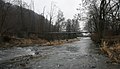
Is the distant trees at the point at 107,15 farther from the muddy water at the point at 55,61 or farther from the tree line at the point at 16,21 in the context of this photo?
the muddy water at the point at 55,61

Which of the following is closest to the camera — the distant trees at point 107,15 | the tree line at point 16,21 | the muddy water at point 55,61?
the muddy water at point 55,61

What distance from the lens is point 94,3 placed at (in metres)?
46.6

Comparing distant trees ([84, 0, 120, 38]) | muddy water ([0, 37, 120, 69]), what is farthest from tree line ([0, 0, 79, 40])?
muddy water ([0, 37, 120, 69])

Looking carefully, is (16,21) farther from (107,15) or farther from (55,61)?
(55,61)

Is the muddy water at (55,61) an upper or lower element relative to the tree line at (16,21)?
lower

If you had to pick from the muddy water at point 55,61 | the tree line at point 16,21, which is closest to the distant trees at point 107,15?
the tree line at point 16,21

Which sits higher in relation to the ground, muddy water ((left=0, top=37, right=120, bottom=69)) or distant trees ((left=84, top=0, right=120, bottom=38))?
distant trees ((left=84, top=0, right=120, bottom=38))

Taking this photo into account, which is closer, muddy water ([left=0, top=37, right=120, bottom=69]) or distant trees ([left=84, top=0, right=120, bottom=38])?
muddy water ([left=0, top=37, right=120, bottom=69])

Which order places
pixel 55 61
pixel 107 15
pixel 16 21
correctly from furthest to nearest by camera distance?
pixel 16 21
pixel 107 15
pixel 55 61

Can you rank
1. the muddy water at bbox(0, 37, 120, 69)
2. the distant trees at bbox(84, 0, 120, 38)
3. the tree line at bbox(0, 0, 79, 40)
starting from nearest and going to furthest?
the muddy water at bbox(0, 37, 120, 69) → the distant trees at bbox(84, 0, 120, 38) → the tree line at bbox(0, 0, 79, 40)

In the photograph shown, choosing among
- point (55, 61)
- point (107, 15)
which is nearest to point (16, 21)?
point (107, 15)

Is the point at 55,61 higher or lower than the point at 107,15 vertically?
lower

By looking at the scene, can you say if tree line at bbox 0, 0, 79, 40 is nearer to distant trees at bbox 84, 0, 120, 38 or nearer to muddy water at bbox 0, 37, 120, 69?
distant trees at bbox 84, 0, 120, 38

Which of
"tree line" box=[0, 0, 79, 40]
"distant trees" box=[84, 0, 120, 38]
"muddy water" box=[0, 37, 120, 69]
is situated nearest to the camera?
"muddy water" box=[0, 37, 120, 69]
